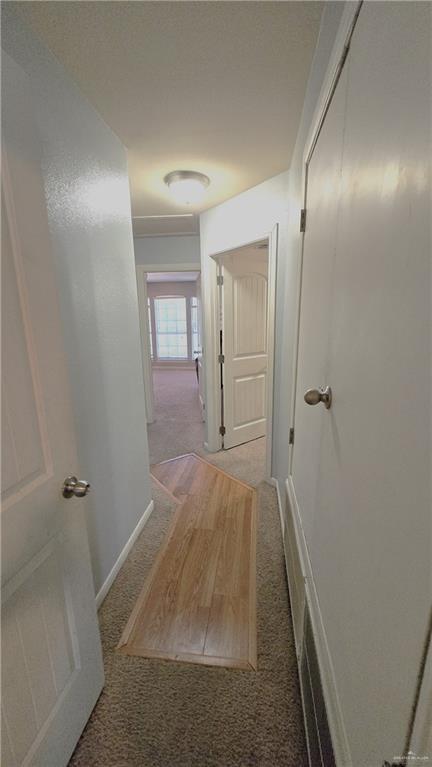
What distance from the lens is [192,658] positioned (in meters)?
1.21

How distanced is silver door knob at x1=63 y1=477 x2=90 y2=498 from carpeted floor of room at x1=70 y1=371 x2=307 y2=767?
0.87 meters

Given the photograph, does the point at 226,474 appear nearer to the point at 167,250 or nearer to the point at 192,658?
the point at 192,658

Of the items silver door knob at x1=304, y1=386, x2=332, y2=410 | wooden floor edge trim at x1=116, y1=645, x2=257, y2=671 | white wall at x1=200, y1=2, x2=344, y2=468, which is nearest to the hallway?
white wall at x1=200, y1=2, x2=344, y2=468

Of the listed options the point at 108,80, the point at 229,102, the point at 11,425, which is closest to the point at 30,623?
the point at 11,425

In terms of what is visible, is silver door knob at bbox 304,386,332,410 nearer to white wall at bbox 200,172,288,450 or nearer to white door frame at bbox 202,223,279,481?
white door frame at bbox 202,223,279,481

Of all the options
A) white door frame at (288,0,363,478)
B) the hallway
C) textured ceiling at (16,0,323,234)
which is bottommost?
the hallway

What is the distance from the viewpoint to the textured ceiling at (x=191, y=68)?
0.98m

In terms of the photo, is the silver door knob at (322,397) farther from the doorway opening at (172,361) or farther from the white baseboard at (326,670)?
the doorway opening at (172,361)

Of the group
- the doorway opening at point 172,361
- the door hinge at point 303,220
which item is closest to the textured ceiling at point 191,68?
the door hinge at point 303,220

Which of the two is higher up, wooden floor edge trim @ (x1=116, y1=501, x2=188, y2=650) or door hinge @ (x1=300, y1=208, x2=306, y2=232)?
door hinge @ (x1=300, y1=208, x2=306, y2=232)

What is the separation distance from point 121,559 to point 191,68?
7.91ft

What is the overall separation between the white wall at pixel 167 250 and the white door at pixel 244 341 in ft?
3.41

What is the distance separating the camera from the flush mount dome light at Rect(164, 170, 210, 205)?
6.77 feet

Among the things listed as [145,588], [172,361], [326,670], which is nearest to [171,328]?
[172,361]
